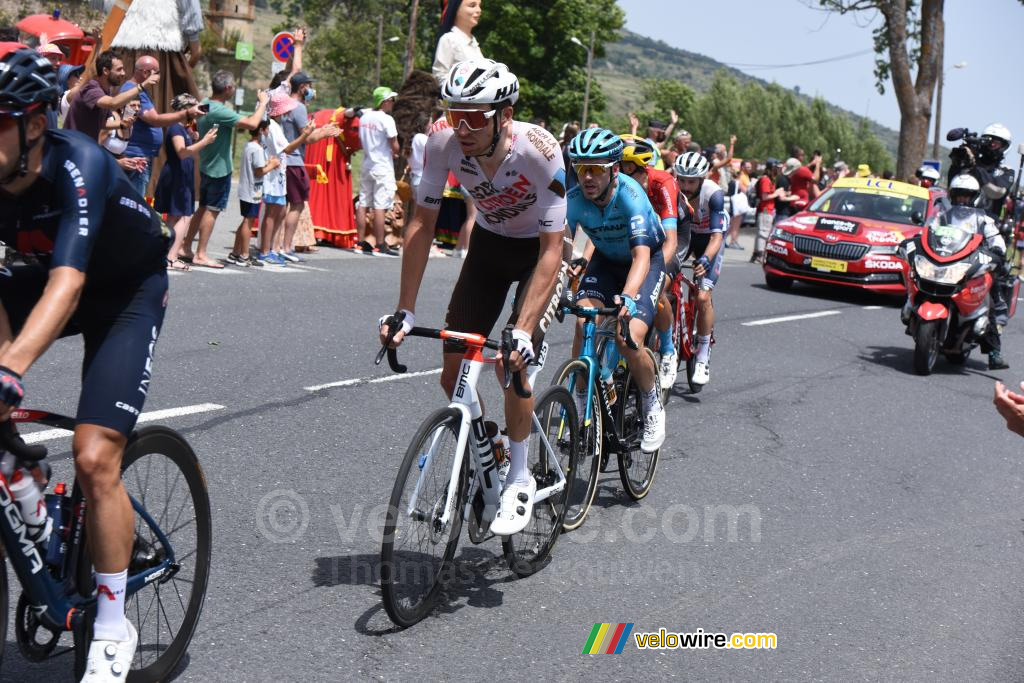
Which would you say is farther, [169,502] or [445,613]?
[445,613]

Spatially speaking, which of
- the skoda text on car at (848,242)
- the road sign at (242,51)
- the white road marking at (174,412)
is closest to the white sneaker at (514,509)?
the white road marking at (174,412)

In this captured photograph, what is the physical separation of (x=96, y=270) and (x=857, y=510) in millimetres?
4906

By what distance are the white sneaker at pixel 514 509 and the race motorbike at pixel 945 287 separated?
317 inches

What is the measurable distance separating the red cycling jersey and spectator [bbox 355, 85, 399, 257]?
312 inches

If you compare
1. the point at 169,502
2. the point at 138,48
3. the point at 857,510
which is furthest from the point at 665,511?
the point at 138,48

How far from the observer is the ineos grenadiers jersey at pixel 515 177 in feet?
16.8

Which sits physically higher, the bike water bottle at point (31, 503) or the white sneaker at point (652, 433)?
the bike water bottle at point (31, 503)

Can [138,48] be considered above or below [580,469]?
above

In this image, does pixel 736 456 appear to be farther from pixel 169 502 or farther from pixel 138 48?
pixel 138 48

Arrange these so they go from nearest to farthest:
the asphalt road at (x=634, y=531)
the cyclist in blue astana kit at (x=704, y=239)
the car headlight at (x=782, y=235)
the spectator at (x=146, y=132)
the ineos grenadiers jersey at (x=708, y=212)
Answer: the asphalt road at (x=634, y=531)
the cyclist in blue astana kit at (x=704, y=239)
the ineos grenadiers jersey at (x=708, y=212)
the spectator at (x=146, y=132)
the car headlight at (x=782, y=235)

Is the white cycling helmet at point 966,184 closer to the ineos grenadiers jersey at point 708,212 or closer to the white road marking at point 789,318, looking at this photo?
the white road marking at point 789,318

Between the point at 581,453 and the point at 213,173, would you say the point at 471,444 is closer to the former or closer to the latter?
the point at 581,453

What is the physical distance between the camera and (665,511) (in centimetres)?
682

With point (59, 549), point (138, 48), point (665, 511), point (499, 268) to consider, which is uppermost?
point (138, 48)
